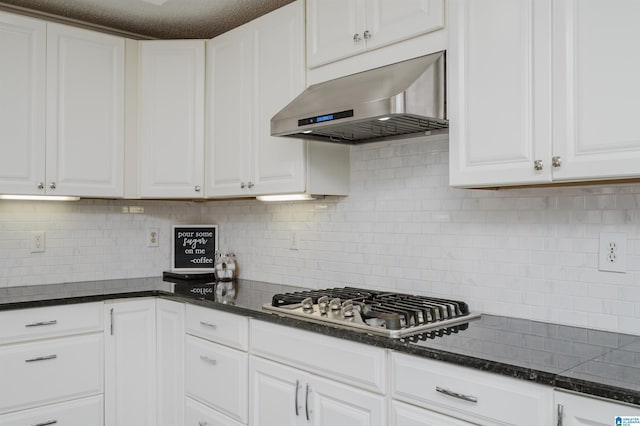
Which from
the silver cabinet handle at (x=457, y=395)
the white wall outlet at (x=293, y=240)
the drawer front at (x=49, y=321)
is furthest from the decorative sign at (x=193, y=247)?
the silver cabinet handle at (x=457, y=395)

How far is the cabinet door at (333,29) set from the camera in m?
2.39

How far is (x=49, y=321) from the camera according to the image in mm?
2717

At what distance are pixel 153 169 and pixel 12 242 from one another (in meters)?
0.88

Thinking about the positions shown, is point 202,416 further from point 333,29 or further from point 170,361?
point 333,29

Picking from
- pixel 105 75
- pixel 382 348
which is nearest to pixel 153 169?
pixel 105 75

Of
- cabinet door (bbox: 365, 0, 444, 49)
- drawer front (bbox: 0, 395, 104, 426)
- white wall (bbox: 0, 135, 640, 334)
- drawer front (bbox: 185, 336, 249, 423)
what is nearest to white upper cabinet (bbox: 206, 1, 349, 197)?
white wall (bbox: 0, 135, 640, 334)

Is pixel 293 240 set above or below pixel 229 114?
below

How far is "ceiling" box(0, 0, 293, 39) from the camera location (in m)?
3.09

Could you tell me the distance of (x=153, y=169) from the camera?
3.28 m

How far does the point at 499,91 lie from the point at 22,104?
240 centimetres

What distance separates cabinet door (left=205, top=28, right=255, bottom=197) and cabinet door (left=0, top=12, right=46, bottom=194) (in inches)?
34.8

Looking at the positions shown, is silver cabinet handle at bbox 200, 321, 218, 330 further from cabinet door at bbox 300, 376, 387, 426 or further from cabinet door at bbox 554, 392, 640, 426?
cabinet door at bbox 554, 392, 640, 426

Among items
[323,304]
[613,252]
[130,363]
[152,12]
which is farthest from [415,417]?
[152,12]

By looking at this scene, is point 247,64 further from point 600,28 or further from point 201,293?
point 600,28
